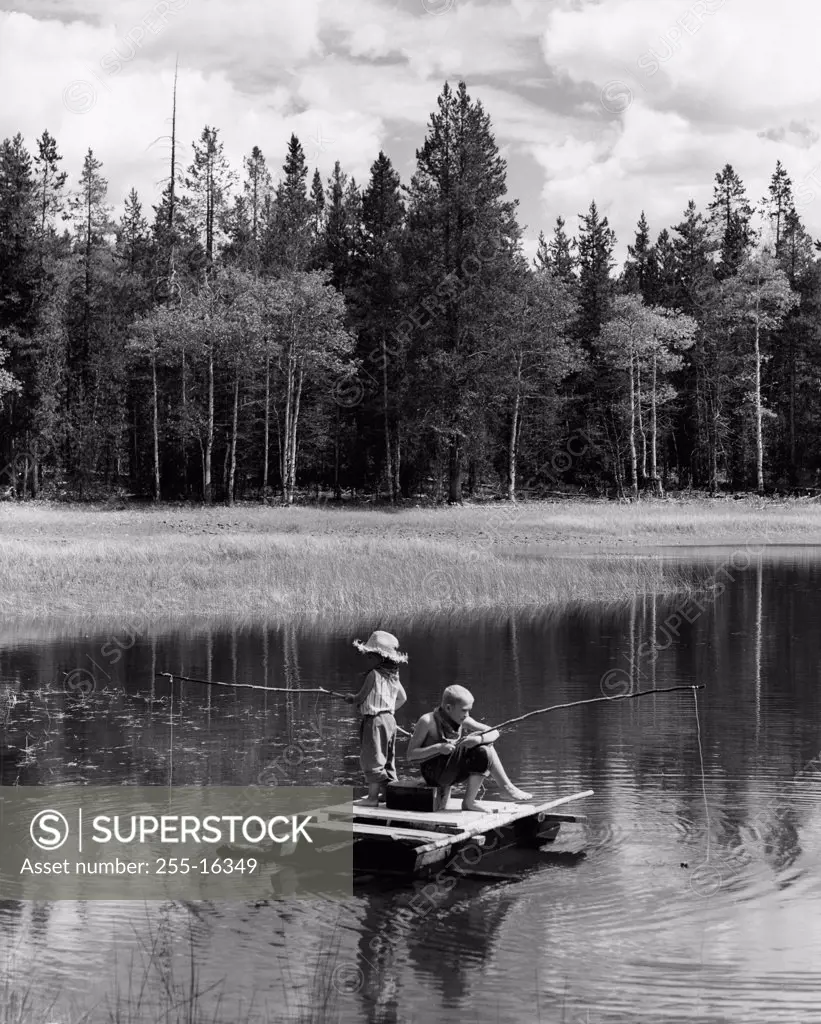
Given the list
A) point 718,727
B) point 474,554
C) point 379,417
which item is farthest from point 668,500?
point 718,727

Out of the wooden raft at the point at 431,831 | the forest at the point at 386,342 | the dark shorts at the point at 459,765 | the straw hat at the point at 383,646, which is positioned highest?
the forest at the point at 386,342

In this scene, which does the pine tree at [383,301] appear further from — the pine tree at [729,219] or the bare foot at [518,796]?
the bare foot at [518,796]

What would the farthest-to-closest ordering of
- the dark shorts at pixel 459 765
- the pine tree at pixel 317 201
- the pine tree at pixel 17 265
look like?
the pine tree at pixel 317 201, the pine tree at pixel 17 265, the dark shorts at pixel 459 765

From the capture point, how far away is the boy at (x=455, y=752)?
31.8 feet

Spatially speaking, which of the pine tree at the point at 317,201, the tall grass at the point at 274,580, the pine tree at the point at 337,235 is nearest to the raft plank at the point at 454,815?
the tall grass at the point at 274,580

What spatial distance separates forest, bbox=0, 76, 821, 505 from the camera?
56125mm

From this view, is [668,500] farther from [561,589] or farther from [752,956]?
[752,956]

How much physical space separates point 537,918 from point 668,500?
51.2 m

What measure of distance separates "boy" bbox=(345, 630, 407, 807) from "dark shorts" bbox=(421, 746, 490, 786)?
0.49 metres

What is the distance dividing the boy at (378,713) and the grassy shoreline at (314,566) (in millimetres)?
14200

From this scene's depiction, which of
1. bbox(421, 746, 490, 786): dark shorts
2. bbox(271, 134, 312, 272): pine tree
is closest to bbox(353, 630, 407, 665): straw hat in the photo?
bbox(421, 746, 490, 786): dark shorts

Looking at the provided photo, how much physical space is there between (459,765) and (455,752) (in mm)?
109

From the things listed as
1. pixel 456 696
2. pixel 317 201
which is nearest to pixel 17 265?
pixel 317 201

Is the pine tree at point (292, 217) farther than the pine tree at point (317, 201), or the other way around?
the pine tree at point (317, 201)
